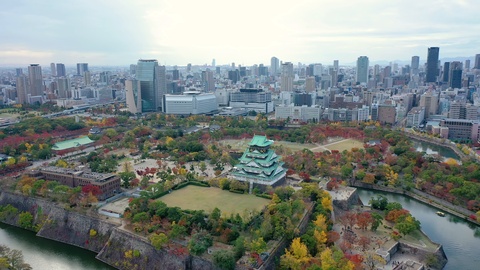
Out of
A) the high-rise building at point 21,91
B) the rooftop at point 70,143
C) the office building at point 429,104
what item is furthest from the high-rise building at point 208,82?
the rooftop at point 70,143

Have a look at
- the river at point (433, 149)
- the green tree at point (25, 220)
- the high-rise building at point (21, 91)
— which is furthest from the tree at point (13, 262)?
the high-rise building at point (21, 91)

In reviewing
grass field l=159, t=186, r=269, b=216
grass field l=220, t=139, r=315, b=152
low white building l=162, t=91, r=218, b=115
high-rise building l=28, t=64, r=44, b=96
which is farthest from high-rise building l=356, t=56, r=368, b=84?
grass field l=159, t=186, r=269, b=216

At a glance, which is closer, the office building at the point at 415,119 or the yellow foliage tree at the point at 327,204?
the yellow foliage tree at the point at 327,204

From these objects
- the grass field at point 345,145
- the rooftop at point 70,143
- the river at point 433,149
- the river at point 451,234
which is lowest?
the river at point 451,234

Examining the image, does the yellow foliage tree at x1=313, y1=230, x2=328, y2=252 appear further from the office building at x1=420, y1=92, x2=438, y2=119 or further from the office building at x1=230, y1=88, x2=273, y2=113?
the office building at x1=230, y1=88, x2=273, y2=113

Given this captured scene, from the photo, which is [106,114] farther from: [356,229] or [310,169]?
[356,229]

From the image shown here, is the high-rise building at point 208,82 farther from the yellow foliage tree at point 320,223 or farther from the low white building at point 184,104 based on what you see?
the yellow foliage tree at point 320,223

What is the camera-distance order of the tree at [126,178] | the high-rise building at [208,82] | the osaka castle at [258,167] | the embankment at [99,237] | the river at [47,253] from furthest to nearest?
the high-rise building at [208,82]
the tree at [126,178]
the osaka castle at [258,167]
the river at [47,253]
the embankment at [99,237]

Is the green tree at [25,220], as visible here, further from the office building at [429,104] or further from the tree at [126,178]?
the office building at [429,104]

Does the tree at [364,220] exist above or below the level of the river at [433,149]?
above

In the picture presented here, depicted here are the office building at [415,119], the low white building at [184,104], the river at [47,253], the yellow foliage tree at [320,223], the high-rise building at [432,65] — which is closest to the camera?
the river at [47,253]
